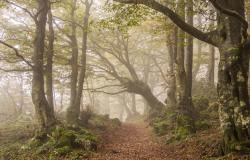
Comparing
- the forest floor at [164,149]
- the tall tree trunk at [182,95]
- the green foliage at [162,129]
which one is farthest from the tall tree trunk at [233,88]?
the green foliage at [162,129]

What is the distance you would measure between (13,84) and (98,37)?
22717mm

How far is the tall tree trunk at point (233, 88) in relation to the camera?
31.8 feet

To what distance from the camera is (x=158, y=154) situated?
1273 centimetres

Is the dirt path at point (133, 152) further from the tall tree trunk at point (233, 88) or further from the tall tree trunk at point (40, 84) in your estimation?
the tall tree trunk at point (40, 84)

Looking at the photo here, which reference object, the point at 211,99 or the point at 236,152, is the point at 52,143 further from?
the point at 211,99

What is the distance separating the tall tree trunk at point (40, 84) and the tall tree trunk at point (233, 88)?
28.0ft

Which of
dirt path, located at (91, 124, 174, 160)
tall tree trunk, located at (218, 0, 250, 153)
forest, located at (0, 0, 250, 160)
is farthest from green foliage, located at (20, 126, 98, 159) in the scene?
tall tree trunk, located at (218, 0, 250, 153)

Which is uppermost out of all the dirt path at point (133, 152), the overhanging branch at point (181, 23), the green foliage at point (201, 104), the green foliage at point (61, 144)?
the overhanging branch at point (181, 23)

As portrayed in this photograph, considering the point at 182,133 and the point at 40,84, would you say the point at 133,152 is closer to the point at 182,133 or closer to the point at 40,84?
the point at 182,133

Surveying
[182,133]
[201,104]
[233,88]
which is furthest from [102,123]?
[233,88]

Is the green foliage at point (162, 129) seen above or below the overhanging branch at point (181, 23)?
below

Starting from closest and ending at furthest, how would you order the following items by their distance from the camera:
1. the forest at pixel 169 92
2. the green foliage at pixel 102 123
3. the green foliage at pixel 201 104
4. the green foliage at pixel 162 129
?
the forest at pixel 169 92 → the green foliage at pixel 162 129 → the green foliage at pixel 201 104 → the green foliage at pixel 102 123

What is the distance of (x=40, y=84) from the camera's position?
50.1 feet

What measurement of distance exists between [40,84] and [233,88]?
9212 millimetres
